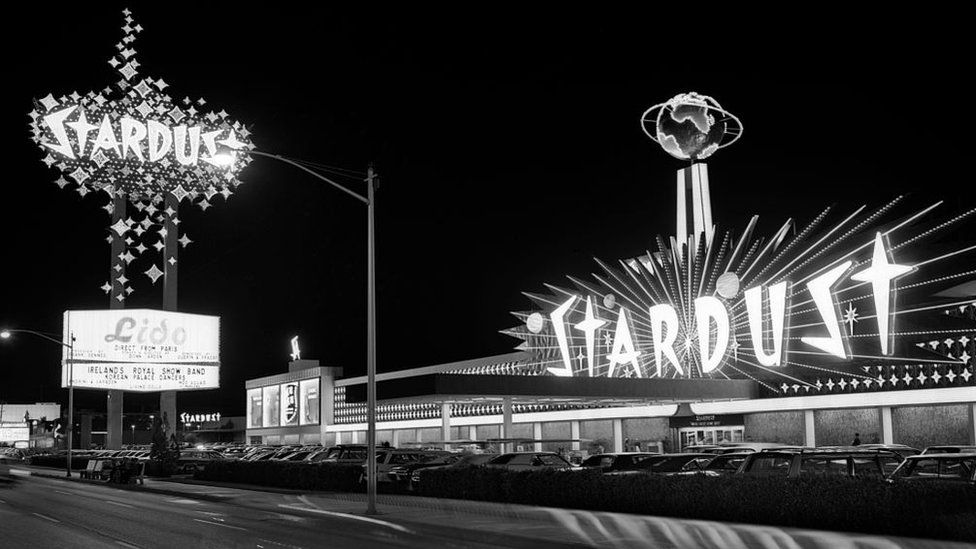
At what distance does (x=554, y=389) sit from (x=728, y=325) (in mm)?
7431

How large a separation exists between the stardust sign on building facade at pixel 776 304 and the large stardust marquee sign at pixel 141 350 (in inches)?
944

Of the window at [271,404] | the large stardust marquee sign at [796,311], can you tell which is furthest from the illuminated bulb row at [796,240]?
the window at [271,404]

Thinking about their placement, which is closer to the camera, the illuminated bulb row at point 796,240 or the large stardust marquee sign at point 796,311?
the large stardust marquee sign at point 796,311

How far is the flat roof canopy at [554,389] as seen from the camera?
36031mm

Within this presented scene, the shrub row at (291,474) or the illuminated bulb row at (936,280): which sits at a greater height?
the illuminated bulb row at (936,280)

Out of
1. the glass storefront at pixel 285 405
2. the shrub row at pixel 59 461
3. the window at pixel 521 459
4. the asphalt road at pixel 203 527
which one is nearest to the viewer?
the asphalt road at pixel 203 527

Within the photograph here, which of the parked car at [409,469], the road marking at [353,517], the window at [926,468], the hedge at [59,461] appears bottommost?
the hedge at [59,461]

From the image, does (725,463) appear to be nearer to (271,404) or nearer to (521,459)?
(521,459)

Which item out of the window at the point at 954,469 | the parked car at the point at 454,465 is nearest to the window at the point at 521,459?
the parked car at the point at 454,465

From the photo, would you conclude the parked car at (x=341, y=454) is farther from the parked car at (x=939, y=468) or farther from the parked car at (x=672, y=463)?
the parked car at (x=939, y=468)

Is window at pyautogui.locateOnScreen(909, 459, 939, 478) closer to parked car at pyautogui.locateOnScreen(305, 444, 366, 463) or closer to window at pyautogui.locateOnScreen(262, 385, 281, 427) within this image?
parked car at pyautogui.locateOnScreen(305, 444, 366, 463)

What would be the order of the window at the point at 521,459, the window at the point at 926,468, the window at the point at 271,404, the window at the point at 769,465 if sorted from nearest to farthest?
1. the window at the point at 926,468
2. the window at the point at 769,465
3. the window at the point at 521,459
4. the window at the point at 271,404

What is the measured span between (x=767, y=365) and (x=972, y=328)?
7994 mm

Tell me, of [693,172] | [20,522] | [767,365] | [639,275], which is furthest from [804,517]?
[693,172]
